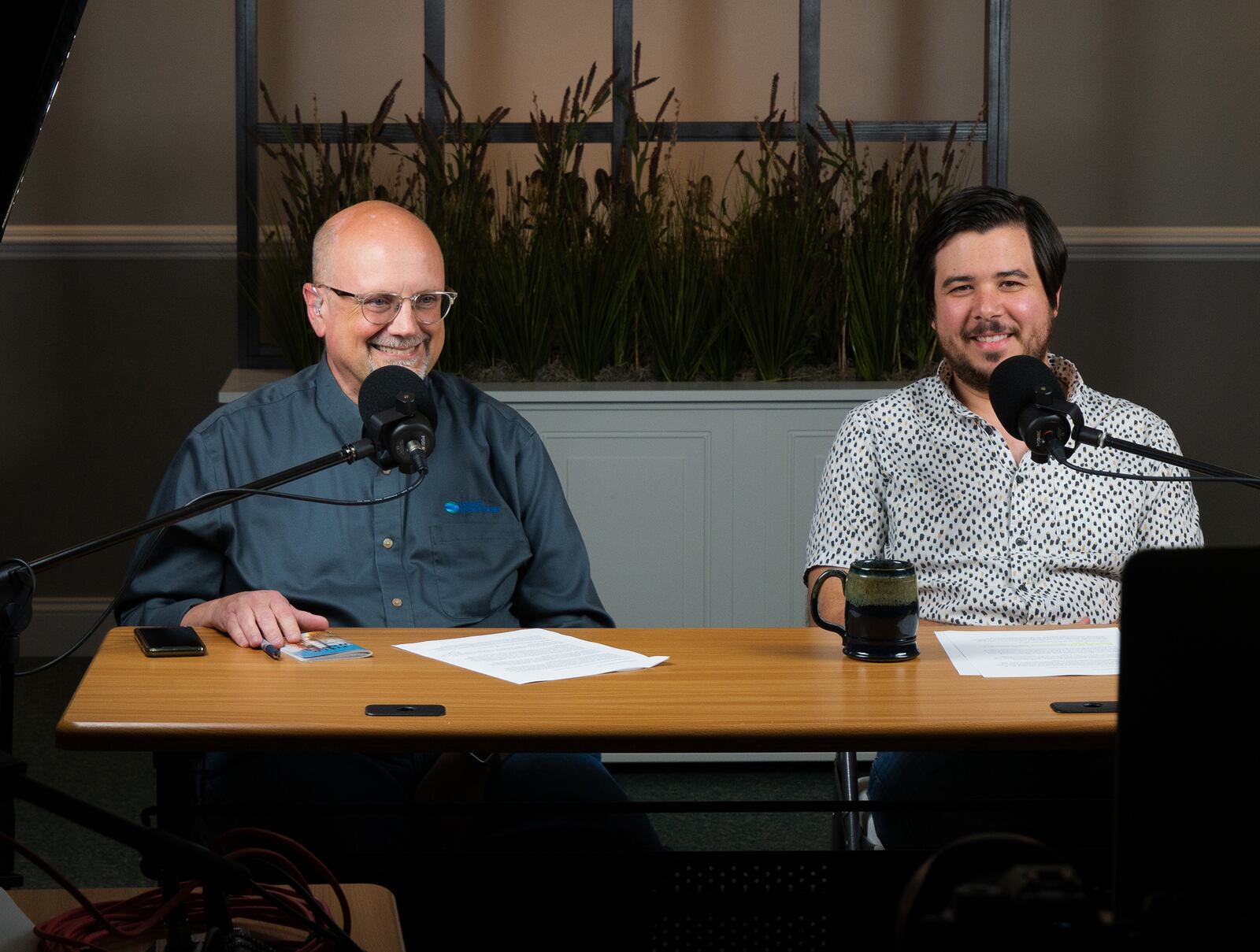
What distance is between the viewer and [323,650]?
5.61 ft

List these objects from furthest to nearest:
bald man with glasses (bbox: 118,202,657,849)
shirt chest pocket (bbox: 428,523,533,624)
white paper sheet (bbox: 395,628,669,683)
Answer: shirt chest pocket (bbox: 428,523,533,624) < bald man with glasses (bbox: 118,202,657,849) < white paper sheet (bbox: 395,628,669,683)

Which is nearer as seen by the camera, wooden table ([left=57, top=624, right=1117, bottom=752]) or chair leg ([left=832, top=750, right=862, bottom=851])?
wooden table ([left=57, top=624, right=1117, bottom=752])

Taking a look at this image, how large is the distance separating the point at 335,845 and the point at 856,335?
204cm

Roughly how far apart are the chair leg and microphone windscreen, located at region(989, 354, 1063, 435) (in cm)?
59

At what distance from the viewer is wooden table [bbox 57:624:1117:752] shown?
140cm

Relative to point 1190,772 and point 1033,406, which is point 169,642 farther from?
point 1190,772

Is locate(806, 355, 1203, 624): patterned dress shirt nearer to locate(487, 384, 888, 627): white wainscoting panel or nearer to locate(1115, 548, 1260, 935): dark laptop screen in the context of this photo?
locate(487, 384, 888, 627): white wainscoting panel

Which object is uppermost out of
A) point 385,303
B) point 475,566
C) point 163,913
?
point 385,303

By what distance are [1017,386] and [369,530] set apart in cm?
100

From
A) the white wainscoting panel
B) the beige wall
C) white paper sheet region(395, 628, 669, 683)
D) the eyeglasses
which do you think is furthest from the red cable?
the beige wall

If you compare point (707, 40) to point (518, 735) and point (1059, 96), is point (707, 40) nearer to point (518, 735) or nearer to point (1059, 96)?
point (1059, 96)

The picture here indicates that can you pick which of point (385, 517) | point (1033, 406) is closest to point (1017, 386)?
point (1033, 406)

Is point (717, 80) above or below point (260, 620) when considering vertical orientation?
above

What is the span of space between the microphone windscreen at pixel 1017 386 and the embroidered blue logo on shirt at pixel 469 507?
878 millimetres
